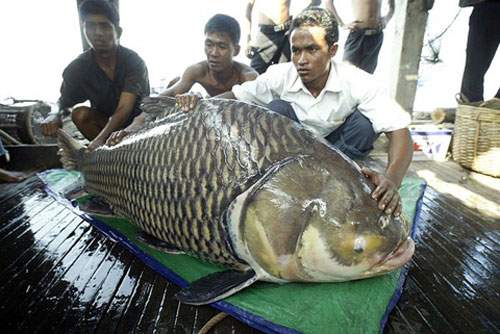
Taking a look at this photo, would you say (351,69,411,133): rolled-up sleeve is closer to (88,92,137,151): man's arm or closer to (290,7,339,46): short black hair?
(290,7,339,46): short black hair

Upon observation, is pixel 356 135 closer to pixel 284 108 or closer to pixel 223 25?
pixel 284 108

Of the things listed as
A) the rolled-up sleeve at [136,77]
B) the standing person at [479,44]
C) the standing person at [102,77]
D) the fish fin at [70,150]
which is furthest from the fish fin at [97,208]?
the standing person at [479,44]

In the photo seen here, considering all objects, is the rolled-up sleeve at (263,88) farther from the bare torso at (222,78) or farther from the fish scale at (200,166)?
the fish scale at (200,166)

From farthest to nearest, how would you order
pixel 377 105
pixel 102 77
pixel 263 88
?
pixel 102 77 → pixel 263 88 → pixel 377 105

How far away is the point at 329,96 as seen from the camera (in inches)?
102

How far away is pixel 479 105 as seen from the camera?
3.80 m

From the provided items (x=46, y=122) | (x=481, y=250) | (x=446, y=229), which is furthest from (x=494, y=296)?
(x=46, y=122)

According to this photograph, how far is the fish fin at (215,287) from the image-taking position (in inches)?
61.0

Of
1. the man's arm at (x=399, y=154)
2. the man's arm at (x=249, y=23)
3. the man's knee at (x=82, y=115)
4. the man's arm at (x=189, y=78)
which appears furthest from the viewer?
the man's arm at (x=249, y=23)

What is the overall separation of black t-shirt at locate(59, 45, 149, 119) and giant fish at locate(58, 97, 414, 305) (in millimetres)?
1832

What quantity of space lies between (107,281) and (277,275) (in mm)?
921

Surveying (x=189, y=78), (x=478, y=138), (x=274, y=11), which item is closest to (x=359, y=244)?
(x=189, y=78)

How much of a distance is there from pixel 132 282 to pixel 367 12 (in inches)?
165

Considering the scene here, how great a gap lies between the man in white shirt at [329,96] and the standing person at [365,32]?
219 cm
